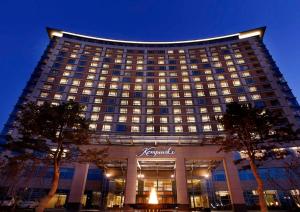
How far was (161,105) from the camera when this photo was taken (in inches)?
2191

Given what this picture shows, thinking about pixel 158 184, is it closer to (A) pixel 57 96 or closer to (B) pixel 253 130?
(B) pixel 253 130

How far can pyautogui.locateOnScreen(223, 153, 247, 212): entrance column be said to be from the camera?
81.7ft

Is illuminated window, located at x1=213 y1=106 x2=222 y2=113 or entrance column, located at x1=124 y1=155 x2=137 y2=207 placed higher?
illuminated window, located at x1=213 y1=106 x2=222 y2=113

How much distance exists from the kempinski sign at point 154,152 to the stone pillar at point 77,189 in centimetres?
781

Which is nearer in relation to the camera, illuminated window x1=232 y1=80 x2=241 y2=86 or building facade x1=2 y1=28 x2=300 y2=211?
building facade x1=2 y1=28 x2=300 y2=211

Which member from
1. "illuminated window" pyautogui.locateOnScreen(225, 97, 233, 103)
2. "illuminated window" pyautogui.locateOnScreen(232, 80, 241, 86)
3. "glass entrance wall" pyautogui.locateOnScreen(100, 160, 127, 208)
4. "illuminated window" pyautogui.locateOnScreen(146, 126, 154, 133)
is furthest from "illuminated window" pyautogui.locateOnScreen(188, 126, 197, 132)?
"glass entrance wall" pyautogui.locateOnScreen(100, 160, 127, 208)

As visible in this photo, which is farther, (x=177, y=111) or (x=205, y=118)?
(x=177, y=111)

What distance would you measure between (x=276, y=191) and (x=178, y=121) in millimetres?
25028

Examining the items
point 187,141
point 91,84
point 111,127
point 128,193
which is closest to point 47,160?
point 128,193

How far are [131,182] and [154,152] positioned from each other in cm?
491

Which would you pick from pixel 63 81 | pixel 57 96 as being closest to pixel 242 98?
pixel 57 96

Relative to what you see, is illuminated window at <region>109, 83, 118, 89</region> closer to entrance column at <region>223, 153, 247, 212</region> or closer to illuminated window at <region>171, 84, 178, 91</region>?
illuminated window at <region>171, 84, 178, 91</region>

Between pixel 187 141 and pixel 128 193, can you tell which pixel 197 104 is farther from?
pixel 128 193

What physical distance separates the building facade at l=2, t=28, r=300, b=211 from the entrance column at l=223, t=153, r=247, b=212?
0.39ft
